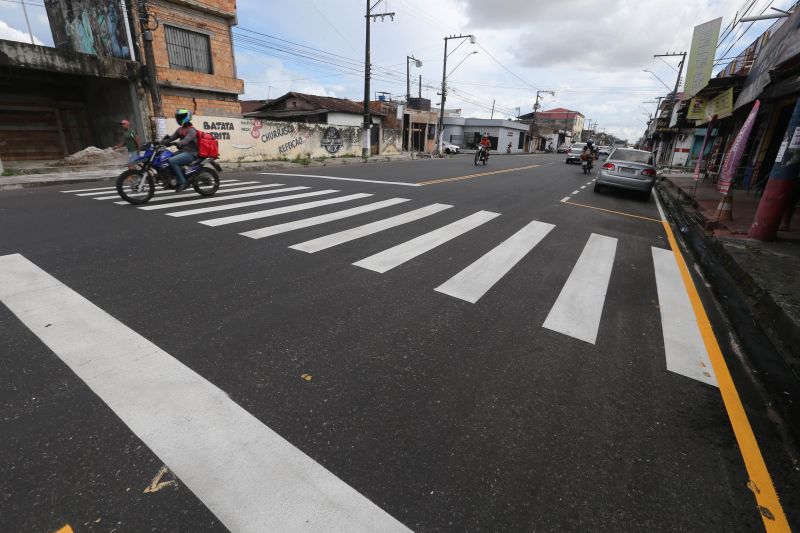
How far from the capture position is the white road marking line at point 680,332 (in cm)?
304

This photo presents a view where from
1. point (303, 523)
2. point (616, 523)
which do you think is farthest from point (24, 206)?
point (616, 523)

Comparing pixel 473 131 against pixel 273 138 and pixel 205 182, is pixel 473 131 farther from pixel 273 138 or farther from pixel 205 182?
pixel 205 182

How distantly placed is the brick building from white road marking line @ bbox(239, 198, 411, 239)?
14.1m

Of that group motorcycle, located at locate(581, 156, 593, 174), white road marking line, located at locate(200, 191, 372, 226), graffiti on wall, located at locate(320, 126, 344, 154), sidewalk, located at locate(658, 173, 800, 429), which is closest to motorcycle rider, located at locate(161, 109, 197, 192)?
white road marking line, located at locate(200, 191, 372, 226)

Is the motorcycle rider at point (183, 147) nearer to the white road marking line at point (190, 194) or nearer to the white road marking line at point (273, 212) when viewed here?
the white road marking line at point (190, 194)

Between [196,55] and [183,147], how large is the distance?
A: 14.5m

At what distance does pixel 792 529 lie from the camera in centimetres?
180

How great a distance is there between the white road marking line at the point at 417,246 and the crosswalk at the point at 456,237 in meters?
0.01

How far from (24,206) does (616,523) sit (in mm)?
10494

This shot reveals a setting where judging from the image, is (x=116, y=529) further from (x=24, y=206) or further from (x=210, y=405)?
(x=24, y=206)

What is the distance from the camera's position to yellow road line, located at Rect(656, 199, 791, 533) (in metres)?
1.86

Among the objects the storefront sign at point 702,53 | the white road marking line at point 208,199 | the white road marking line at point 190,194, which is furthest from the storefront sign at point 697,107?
the white road marking line at point 190,194

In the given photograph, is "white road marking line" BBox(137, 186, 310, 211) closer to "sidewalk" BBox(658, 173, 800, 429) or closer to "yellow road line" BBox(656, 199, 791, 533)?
"yellow road line" BBox(656, 199, 791, 533)

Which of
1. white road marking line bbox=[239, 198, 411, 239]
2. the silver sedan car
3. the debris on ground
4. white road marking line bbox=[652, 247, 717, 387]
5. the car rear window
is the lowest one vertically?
white road marking line bbox=[652, 247, 717, 387]
